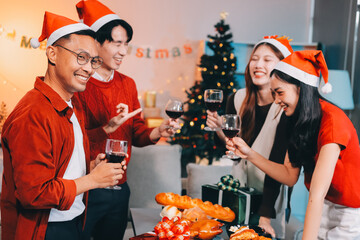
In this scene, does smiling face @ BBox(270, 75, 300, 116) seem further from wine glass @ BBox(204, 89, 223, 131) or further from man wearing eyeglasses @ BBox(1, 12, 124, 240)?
man wearing eyeglasses @ BBox(1, 12, 124, 240)

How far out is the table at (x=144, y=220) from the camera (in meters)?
1.89

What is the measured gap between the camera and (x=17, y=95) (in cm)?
548

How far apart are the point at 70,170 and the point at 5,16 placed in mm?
4712

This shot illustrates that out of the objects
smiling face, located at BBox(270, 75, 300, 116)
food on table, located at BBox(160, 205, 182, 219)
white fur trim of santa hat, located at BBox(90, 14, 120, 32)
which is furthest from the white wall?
smiling face, located at BBox(270, 75, 300, 116)

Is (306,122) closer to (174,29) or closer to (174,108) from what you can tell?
(174,108)

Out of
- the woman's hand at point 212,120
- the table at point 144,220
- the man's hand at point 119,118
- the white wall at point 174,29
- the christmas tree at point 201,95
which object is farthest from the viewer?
the white wall at point 174,29

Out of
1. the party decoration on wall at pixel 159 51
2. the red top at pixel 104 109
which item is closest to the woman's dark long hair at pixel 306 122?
the red top at pixel 104 109

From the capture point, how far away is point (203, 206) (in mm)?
1857

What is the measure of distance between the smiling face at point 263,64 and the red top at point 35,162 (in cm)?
115

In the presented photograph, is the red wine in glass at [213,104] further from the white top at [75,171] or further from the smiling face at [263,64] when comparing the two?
the white top at [75,171]

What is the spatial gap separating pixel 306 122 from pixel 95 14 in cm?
136

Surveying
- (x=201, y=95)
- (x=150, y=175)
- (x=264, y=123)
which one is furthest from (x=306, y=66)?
(x=201, y=95)

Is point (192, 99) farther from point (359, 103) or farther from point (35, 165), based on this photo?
point (35, 165)

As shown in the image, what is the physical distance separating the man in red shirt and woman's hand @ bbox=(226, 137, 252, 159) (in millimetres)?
387
